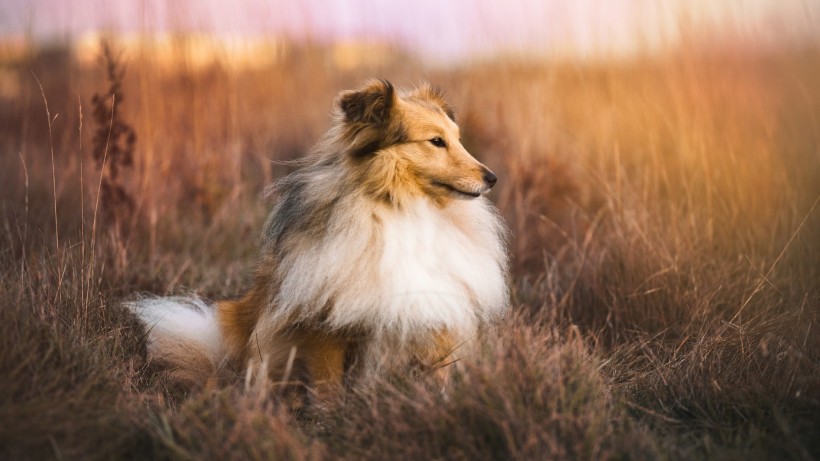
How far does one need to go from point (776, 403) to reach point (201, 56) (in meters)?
5.26

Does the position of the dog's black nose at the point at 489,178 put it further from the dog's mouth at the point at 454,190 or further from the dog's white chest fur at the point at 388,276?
the dog's white chest fur at the point at 388,276

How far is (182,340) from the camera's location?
3.46 m

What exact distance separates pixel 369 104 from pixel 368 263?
74 cm

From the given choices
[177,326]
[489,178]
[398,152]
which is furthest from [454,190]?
[177,326]

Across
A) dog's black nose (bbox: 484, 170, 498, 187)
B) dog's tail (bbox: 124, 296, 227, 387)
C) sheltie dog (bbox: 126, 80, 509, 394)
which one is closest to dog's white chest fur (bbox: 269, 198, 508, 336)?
sheltie dog (bbox: 126, 80, 509, 394)

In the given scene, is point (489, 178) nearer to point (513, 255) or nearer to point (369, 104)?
point (369, 104)

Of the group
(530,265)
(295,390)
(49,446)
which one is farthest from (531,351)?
(530,265)

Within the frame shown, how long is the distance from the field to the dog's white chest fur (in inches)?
11.9

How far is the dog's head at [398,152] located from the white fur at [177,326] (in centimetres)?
116

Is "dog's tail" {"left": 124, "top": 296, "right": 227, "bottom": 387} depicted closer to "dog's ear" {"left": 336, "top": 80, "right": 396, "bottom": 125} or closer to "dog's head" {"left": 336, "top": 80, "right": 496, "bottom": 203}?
"dog's head" {"left": 336, "top": 80, "right": 496, "bottom": 203}

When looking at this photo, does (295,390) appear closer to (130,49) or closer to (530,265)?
(530,265)

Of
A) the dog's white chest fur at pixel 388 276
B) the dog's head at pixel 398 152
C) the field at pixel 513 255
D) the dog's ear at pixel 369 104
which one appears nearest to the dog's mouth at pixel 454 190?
the dog's head at pixel 398 152

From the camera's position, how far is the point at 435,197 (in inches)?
129

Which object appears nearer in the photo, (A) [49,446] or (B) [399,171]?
(A) [49,446]
